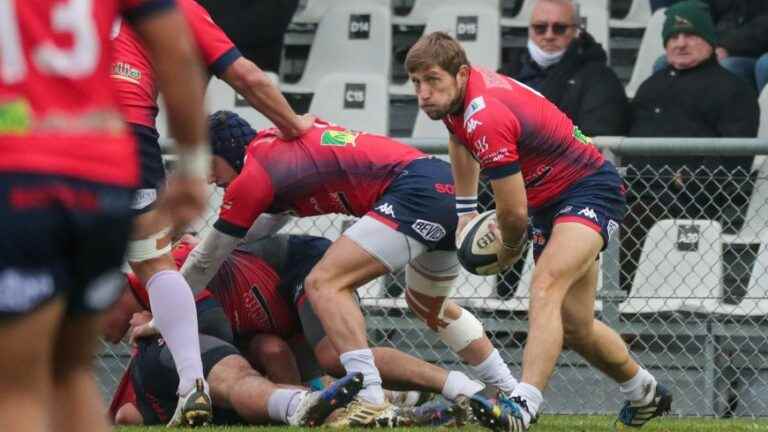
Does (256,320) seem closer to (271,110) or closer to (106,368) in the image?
(271,110)

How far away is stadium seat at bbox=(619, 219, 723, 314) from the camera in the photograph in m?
8.55

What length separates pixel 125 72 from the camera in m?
7.11

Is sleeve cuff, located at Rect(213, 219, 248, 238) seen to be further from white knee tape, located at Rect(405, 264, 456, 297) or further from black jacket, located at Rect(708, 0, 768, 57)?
black jacket, located at Rect(708, 0, 768, 57)

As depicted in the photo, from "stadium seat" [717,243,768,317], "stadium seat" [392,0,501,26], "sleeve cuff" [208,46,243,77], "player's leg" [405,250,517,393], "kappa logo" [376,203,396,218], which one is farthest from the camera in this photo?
"stadium seat" [392,0,501,26]

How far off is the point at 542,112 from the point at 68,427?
3.88 meters

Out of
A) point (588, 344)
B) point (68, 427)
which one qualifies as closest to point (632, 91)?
point (588, 344)

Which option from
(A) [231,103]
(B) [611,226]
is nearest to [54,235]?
(B) [611,226]

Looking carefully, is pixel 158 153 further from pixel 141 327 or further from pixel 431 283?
pixel 431 283

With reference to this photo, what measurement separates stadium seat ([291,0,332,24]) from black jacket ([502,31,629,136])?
242 centimetres

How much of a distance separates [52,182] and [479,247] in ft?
13.6

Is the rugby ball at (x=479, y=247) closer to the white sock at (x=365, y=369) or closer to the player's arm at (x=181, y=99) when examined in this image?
the white sock at (x=365, y=369)

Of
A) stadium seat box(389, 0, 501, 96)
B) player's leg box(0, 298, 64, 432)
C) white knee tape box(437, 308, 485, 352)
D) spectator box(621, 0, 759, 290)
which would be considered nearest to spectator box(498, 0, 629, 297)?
spectator box(621, 0, 759, 290)

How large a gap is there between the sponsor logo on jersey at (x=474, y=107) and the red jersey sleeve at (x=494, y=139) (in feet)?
0.04

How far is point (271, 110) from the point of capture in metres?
7.20
